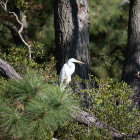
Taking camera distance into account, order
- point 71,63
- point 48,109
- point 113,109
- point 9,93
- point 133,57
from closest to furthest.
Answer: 1. point 48,109
2. point 9,93
3. point 113,109
4. point 71,63
5. point 133,57

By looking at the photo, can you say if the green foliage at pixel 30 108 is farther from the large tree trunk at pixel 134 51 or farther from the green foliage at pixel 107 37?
the green foliage at pixel 107 37

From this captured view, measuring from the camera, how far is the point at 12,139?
200 centimetres

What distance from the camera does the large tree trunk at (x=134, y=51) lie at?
429cm

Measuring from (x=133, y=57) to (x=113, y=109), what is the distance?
6.71 feet

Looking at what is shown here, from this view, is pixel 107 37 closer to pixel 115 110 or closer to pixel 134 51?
pixel 134 51

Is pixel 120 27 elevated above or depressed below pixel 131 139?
above

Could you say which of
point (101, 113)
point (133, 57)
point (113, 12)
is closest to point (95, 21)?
point (113, 12)

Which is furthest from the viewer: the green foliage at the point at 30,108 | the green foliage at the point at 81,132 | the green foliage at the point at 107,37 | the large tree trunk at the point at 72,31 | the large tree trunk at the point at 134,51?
the green foliage at the point at 107,37

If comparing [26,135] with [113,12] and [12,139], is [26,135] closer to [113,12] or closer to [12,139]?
[12,139]

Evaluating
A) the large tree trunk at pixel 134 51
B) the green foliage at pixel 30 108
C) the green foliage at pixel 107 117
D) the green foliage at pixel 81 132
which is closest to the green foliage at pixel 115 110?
the green foliage at pixel 107 117

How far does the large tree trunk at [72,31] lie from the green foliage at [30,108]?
5.69ft

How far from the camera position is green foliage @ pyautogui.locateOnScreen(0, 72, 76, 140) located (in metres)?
1.84

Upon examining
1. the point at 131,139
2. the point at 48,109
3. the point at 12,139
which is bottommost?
the point at 131,139

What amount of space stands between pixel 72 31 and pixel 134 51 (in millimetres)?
1133
